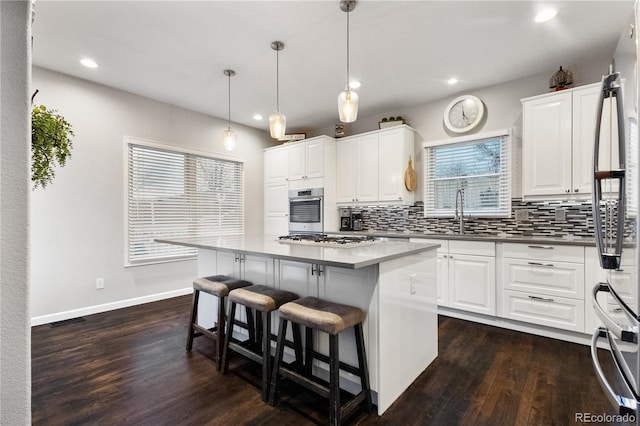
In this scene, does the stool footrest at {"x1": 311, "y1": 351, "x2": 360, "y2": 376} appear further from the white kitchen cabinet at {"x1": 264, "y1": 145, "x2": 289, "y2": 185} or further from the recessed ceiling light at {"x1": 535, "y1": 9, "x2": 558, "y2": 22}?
the white kitchen cabinet at {"x1": 264, "y1": 145, "x2": 289, "y2": 185}

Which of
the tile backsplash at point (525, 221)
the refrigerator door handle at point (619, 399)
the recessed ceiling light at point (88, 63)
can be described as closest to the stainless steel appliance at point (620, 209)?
the refrigerator door handle at point (619, 399)

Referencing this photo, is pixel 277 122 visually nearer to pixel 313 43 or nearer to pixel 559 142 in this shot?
pixel 313 43

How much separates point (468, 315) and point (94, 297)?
423cm

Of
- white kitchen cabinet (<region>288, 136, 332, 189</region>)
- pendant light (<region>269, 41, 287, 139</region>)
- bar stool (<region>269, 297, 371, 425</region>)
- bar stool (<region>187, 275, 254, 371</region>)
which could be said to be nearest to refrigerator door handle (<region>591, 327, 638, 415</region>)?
bar stool (<region>269, 297, 371, 425</region>)

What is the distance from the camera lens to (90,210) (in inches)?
137

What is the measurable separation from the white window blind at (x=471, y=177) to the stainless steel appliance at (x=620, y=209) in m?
2.05

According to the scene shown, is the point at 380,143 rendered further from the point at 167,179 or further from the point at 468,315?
the point at 167,179

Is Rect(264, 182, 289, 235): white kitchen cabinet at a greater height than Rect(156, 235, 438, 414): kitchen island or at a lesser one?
greater

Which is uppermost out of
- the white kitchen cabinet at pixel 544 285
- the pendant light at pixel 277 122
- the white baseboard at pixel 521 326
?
the pendant light at pixel 277 122

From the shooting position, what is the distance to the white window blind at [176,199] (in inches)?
152

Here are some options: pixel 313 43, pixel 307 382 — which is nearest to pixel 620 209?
pixel 307 382

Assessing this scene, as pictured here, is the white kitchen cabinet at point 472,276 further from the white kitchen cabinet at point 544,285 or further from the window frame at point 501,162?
the window frame at point 501,162

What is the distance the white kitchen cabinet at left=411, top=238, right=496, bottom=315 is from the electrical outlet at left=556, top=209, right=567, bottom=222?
776 mm

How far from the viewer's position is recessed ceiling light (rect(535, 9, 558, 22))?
2262mm
